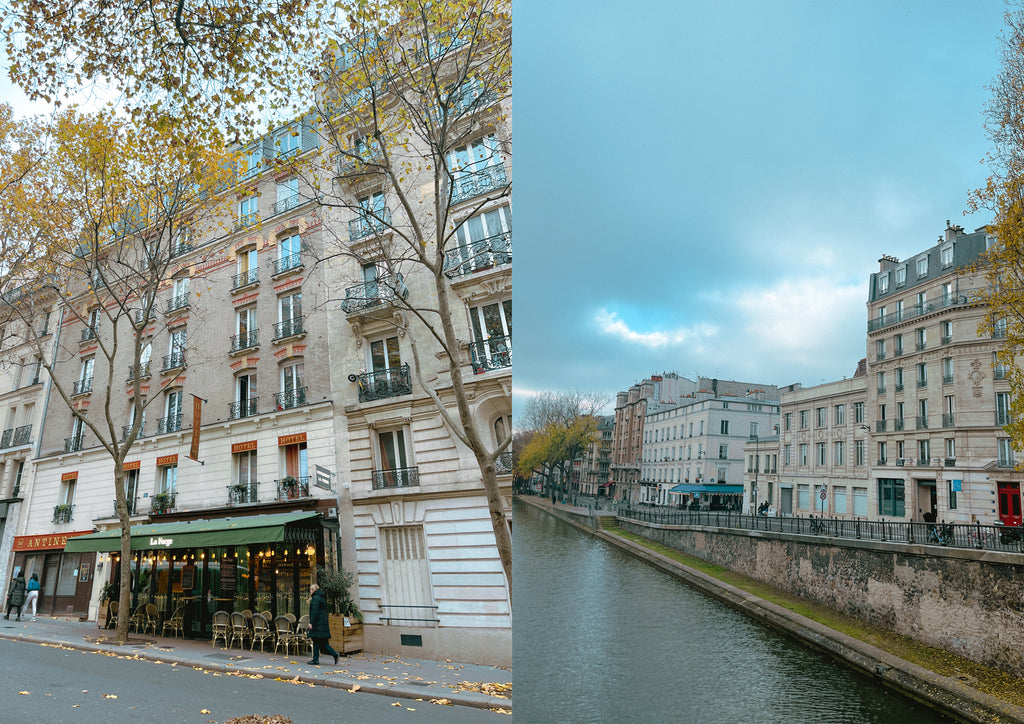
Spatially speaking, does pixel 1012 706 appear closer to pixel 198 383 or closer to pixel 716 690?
pixel 716 690

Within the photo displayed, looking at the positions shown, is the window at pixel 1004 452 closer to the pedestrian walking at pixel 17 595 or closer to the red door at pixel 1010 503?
the red door at pixel 1010 503

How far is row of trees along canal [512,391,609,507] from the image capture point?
2.40 metres

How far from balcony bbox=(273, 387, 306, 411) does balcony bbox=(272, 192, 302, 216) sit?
3.07 ft

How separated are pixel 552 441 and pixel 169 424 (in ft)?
5.97

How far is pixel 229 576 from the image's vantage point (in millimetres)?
3184

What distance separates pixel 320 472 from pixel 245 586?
100 cm

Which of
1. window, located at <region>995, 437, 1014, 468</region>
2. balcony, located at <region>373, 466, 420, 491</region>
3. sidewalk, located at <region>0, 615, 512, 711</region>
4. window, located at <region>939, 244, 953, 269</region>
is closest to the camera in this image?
sidewalk, located at <region>0, 615, 512, 711</region>

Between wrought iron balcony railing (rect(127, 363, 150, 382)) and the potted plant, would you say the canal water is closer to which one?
the potted plant

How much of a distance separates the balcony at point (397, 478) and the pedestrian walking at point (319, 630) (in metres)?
0.57

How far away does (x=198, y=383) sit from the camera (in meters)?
2.86

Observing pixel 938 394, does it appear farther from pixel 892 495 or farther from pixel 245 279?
pixel 245 279

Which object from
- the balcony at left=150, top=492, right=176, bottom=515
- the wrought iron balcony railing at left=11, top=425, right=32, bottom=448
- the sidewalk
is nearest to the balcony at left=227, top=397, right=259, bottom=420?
the balcony at left=150, top=492, right=176, bottom=515

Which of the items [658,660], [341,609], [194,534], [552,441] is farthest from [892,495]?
[194,534]

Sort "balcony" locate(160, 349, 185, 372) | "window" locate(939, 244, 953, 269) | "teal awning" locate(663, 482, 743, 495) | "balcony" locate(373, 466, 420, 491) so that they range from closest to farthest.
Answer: "balcony" locate(373, 466, 420, 491)
"balcony" locate(160, 349, 185, 372)
"window" locate(939, 244, 953, 269)
"teal awning" locate(663, 482, 743, 495)
